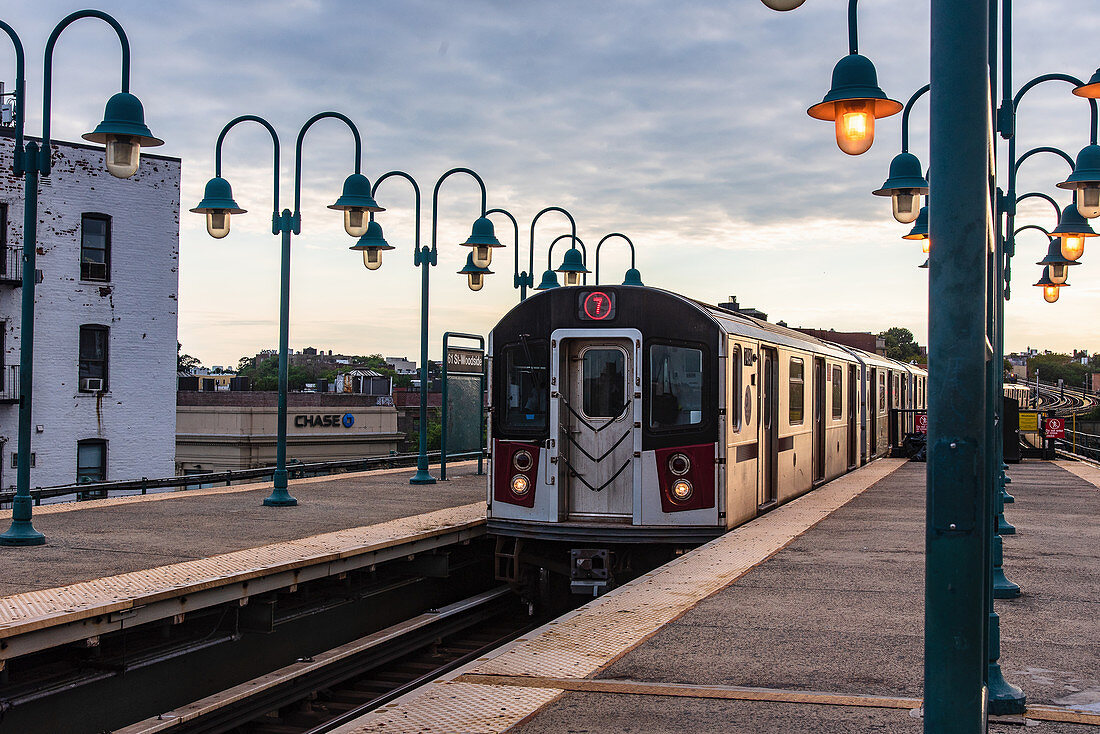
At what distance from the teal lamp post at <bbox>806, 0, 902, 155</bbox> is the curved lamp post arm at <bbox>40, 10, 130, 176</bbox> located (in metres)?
7.69

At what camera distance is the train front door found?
11.5 meters

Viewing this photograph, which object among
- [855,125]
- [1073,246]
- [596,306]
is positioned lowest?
[596,306]

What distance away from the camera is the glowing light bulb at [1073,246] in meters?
13.4

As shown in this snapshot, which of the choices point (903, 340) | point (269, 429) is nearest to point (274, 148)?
point (269, 429)

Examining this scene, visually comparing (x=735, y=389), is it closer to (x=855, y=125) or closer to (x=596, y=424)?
(x=596, y=424)

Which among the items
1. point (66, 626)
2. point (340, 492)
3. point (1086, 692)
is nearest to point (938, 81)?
point (1086, 692)

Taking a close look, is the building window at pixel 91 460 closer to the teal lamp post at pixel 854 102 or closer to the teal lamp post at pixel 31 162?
the teal lamp post at pixel 31 162

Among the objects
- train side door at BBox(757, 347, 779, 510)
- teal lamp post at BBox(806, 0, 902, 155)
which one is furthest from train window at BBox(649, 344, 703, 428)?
teal lamp post at BBox(806, 0, 902, 155)

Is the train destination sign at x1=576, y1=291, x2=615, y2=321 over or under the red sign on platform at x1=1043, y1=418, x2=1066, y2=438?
over

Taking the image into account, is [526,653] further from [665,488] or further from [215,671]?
[665,488]

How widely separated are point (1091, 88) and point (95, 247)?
26067 millimetres

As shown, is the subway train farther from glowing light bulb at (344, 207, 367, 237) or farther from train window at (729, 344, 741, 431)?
glowing light bulb at (344, 207, 367, 237)

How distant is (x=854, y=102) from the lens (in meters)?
5.75

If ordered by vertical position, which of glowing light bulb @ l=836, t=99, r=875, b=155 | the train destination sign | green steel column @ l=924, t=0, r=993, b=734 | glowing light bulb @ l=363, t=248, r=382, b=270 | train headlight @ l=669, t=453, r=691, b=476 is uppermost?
glowing light bulb @ l=363, t=248, r=382, b=270
